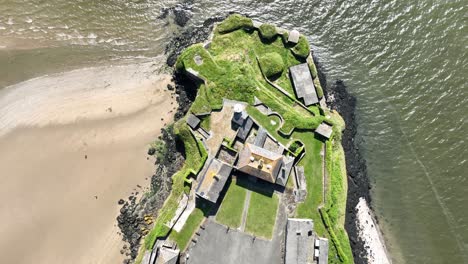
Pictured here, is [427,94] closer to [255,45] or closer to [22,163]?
[255,45]

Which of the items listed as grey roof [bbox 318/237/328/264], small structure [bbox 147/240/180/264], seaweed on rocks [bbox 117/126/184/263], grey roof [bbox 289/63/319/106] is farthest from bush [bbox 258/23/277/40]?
small structure [bbox 147/240/180/264]

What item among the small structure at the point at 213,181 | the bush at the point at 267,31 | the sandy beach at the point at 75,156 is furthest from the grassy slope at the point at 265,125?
the sandy beach at the point at 75,156

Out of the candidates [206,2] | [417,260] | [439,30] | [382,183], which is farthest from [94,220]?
[439,30]

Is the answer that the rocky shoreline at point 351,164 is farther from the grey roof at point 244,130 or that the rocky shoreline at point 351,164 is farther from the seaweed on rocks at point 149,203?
the seaweed on rocks at point 149,203

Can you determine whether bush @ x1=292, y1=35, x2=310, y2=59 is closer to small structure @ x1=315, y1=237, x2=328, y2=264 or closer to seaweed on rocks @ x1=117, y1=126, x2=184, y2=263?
seaweed on rocks @ x1=117, y1=126, x2=184, y2=263

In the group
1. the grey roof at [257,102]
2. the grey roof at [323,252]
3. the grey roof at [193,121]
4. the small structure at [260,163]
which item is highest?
the grey roof at [257,102]

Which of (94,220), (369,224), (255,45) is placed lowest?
(94,220)
